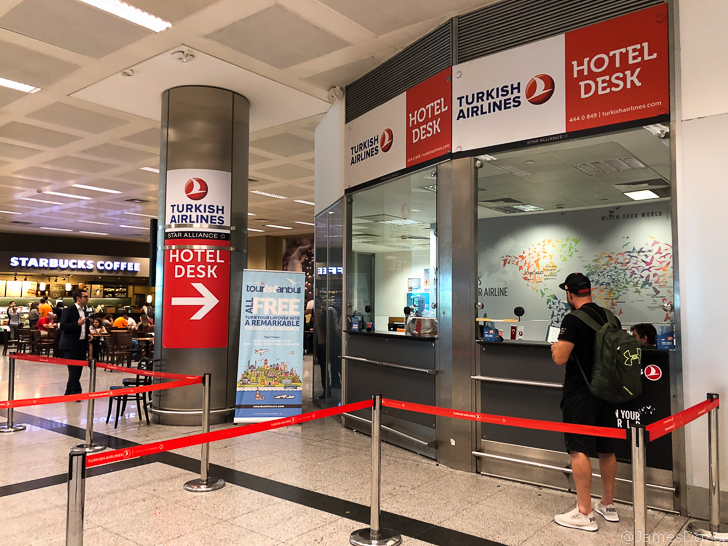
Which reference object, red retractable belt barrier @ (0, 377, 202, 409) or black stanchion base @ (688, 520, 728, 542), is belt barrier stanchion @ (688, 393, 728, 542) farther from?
red retractable belt barrier @ (0, 377, 202, 409)

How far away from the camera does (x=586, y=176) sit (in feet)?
23.3

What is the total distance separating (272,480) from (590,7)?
4.36m

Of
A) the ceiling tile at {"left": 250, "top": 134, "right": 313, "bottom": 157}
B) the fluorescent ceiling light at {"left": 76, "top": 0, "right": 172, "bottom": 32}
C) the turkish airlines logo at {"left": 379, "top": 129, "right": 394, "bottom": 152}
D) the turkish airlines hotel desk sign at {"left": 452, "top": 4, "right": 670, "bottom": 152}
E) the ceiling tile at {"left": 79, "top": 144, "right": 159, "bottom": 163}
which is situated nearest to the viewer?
the turkish airlines hotel desk sign at {"left": 452, "top": 4, "right": 670, "bottom": 152}

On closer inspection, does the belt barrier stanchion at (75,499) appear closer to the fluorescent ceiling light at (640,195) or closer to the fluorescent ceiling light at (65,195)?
the fluorescent ceiling light at (640,195)

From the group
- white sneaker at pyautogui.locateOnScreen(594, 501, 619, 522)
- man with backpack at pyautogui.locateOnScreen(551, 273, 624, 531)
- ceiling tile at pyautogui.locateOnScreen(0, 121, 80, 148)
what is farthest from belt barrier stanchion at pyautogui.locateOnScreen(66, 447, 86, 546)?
ceiling tile at pyautogui.locateOnScreen(0, 121, 80, 148)

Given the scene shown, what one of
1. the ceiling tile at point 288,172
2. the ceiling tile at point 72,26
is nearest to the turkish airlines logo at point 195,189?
the ceiling tile at point 72,26

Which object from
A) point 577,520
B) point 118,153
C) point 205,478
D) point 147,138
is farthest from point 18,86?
point 577,520

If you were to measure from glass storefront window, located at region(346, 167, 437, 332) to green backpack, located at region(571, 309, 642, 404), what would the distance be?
193cm

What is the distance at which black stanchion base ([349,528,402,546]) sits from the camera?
3.16 m

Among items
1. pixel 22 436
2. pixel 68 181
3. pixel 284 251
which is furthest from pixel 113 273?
pixel 22 436

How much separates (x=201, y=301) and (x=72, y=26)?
2987mm

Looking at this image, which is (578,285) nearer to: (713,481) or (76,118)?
(713,481)

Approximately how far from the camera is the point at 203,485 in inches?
163

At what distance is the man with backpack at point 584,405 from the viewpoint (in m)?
3.49
